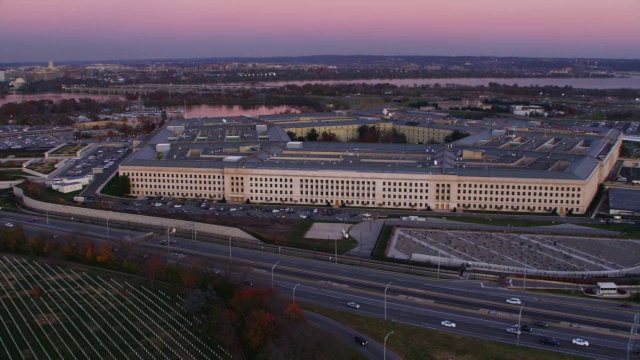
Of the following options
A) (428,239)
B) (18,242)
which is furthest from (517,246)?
(18,242)

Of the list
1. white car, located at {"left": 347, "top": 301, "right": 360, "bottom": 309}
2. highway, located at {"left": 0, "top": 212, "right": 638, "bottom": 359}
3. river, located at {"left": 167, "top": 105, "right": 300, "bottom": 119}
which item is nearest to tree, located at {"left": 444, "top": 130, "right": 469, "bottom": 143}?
highway, located at {"left": 0, "top": 212, "right": 638, "bottom": 359}

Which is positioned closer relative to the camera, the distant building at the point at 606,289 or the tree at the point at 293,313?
the tree at the point at 293,313

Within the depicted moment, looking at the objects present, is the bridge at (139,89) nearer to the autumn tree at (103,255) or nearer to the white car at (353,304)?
the autumn tree at (103,255)

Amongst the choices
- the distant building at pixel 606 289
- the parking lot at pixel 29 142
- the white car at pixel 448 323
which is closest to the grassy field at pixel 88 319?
the white car at pixel 448 323

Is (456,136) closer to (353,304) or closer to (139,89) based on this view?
(353,304)

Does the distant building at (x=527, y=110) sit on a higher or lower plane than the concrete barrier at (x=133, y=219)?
higher

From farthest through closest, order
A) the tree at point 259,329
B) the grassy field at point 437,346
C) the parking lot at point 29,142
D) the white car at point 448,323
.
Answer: the parking lot at point 29,142 → the white car at point 448,323 → the tree at point 259,329 → the grassy field at point 437,346
